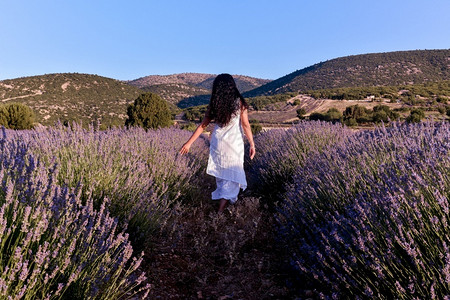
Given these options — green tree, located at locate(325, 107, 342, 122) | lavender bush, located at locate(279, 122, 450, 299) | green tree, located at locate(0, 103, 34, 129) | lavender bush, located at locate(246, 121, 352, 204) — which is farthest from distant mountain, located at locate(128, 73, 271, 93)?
lavender bush, located at locate(279, 122, 450, 299)

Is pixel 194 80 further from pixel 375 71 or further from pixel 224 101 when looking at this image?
pixel 224 101

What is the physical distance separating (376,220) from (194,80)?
130m

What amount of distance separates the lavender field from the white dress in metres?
0.38

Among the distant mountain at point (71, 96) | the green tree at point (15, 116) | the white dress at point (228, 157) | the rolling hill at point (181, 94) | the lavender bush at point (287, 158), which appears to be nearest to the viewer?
the white dress at point (228, 157)

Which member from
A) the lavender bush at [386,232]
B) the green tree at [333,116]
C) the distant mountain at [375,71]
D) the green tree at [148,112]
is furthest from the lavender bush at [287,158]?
the distant mountain at [375,71]

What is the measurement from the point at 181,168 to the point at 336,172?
7.35 feet

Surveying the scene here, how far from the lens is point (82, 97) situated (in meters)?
50.2

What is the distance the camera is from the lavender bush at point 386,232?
1.63m

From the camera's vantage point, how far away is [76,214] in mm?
1892

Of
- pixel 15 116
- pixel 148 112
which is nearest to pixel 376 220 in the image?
pixel 148 112

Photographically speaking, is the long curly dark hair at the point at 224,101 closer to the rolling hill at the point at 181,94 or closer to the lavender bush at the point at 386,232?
the lavender bush at the point at 386,232

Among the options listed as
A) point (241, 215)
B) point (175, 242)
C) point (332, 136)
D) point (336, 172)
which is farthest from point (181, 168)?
point (332, 136)

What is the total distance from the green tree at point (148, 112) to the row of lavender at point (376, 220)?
11.3 m

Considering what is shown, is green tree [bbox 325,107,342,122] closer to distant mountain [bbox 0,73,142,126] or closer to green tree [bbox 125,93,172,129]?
green tree [bbox 125,93,172,129]
